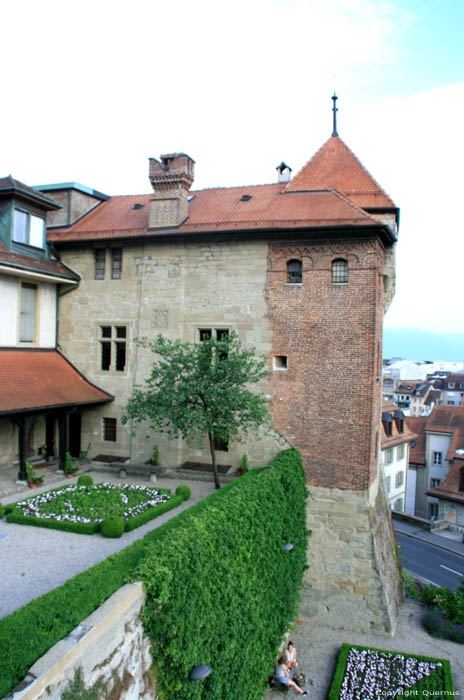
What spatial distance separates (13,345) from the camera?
18766mm

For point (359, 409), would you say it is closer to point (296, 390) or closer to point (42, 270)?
point (296, 390)

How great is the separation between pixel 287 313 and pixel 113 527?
9.42m

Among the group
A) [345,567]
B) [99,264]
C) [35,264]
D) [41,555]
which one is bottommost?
[345,567]

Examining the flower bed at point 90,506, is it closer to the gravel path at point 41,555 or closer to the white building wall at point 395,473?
the gravel path at point 41,555

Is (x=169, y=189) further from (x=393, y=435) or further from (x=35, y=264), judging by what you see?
(x=393, y=435)

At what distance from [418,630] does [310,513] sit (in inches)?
237

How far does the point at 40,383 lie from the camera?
18.1 meters

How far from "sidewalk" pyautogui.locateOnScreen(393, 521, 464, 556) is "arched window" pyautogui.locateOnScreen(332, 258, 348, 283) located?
81.7 feet

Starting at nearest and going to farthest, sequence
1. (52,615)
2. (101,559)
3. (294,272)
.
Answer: (52,615), (101,559), (294,272)

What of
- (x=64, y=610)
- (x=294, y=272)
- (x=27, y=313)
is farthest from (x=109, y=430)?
(x=64, y=610)

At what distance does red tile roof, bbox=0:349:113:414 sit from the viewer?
645 inches

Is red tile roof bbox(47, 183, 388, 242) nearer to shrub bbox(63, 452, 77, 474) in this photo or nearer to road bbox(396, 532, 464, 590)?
shrub bbox(63, 452, 77, 474)

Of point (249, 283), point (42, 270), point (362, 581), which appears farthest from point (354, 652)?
point (42, 270)

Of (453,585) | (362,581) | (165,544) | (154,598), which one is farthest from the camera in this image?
(453,585)
